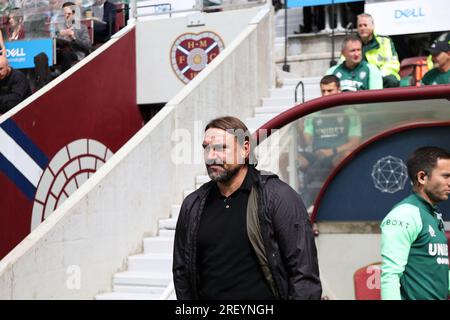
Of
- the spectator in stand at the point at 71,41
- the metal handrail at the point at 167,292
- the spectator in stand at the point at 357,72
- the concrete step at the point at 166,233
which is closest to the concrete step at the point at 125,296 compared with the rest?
the metal handrail at the point at 167,292

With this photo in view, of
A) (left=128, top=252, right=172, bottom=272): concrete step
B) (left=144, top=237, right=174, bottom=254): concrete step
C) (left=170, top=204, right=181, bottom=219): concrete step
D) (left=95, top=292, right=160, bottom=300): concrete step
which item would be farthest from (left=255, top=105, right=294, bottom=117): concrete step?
(left=95, top=292, right=160, bottom=300): concrete step

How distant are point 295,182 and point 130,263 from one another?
223 centimetres

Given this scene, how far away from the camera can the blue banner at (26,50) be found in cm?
1244

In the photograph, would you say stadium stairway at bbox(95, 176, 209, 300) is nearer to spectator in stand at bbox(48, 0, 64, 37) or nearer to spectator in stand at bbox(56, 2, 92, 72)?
spectator in stand at bbox(56, 2, 92, 72)

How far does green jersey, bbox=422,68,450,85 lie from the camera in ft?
25.7

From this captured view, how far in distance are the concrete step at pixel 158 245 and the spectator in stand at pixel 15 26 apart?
20.9 ft

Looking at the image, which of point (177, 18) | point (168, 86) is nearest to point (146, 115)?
point (168, 86)

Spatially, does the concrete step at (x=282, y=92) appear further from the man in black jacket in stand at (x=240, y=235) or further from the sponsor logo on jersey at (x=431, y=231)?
the man in black jacket in stand at (x=240, y=235)

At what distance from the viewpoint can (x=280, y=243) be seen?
3.35 metres

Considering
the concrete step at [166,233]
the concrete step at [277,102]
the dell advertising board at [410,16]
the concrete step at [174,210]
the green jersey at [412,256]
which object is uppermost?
the dell advertising board at [410,16]

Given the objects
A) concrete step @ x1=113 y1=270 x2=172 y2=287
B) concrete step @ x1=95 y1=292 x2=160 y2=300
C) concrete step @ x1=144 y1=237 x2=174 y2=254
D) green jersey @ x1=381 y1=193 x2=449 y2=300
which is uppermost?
green jersey @ x1=381 y1=193 x2=449 y2=300

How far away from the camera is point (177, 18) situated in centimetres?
1221

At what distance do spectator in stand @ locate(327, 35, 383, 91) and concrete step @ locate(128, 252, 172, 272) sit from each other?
2.71 meters
